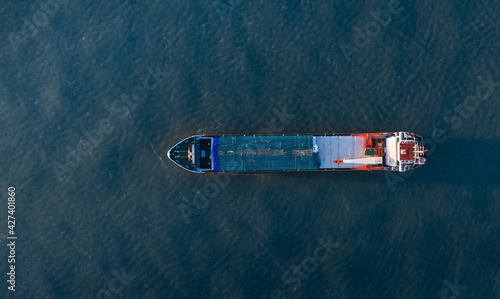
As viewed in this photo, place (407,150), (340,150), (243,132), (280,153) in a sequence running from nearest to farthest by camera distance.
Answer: (407,150), (280,153), (340,150), (243,132)

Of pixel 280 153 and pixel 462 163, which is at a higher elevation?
pixel 280 153

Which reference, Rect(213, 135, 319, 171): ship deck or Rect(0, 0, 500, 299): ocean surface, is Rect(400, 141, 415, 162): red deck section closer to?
Rect(0, 0, 500, 299): ocean surface

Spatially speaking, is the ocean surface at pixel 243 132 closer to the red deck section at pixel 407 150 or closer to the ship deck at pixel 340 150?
the ship deck at pixel 340 150

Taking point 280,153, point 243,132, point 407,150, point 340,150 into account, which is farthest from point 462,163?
point 243,132

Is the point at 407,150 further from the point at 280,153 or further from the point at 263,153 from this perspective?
the point at 263,153

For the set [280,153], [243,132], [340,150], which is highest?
[243,132]

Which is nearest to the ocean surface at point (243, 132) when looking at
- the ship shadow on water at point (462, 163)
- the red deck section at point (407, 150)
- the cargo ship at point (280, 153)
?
the ship shadow on water at point (462, 163)
